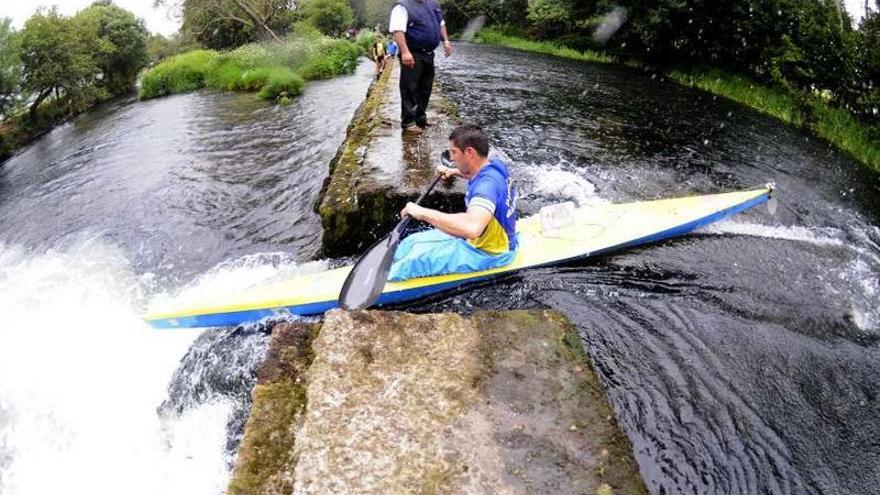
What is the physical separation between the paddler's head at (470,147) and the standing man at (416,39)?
2139mm

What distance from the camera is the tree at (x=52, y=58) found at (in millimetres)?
17734

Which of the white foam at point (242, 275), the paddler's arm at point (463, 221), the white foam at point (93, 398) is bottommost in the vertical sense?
the white foam at point (93, 398)

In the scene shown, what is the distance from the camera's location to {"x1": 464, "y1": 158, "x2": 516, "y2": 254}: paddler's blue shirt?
3.62 metres

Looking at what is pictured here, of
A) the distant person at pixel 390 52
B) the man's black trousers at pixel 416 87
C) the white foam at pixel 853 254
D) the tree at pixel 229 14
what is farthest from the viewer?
the tree at pixel 229 14

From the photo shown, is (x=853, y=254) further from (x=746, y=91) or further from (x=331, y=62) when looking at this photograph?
(x=331, y=62)

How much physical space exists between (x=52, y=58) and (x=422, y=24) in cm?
1877

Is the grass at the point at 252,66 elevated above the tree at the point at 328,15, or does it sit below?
below

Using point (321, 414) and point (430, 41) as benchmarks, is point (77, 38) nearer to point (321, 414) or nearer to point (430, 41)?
point (430, 41)

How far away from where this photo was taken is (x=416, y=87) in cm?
618

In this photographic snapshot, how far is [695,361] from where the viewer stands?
12.1ft

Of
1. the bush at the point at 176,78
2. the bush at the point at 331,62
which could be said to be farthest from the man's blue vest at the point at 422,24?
the bush at the point at 176,78

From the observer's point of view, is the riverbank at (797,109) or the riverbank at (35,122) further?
the riverbank at (35,122)

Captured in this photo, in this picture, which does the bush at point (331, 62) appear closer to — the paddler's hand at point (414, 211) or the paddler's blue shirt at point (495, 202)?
the paddler's blue shirt at point (495, 202)

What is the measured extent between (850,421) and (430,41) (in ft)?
15.8
